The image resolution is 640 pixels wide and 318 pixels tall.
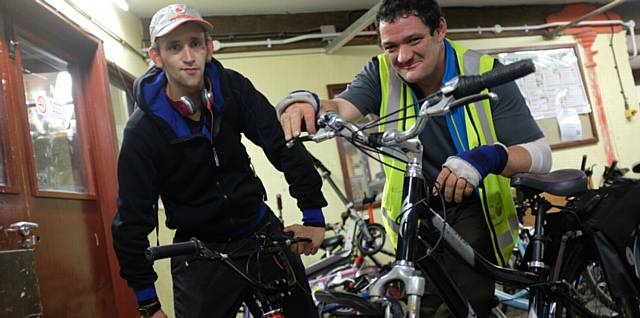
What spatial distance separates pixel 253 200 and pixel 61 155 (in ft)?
6.31

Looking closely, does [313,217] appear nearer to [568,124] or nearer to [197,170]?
[197,170]

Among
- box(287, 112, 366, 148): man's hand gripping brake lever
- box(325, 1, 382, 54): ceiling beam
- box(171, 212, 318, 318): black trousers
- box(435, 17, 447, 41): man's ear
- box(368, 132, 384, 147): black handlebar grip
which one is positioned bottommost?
box(171, 212, 318, 318): black trousers

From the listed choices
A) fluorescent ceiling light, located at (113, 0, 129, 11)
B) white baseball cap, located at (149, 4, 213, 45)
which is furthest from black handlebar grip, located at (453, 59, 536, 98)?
fluorescent ceiling light, located at (113, 0, 129, 11)

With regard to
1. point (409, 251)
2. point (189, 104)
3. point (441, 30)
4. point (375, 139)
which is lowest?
point (409, 251)

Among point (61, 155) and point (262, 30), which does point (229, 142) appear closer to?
point (61, 155)

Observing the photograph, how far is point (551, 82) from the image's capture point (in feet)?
20.8

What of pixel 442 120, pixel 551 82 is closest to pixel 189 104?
pixel 442 120

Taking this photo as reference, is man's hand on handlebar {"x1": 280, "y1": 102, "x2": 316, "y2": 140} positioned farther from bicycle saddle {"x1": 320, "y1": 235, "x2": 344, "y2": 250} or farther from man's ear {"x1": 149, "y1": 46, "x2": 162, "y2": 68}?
bicycle saddle {"x1": 320, "y1": 235, "x2": 344, "y2": 250}

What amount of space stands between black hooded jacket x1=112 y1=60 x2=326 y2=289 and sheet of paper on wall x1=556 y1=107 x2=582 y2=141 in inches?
206

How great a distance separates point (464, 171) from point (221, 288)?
2.97 ft

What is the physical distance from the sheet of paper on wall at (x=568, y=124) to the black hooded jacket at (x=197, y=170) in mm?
5223

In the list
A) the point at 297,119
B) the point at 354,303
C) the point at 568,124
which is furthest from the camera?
the point at 568,124

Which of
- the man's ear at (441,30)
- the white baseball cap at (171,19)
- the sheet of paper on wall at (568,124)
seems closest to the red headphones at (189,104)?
the white baseball cap at (171,19)

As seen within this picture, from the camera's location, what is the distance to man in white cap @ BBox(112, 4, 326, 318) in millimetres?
1783
